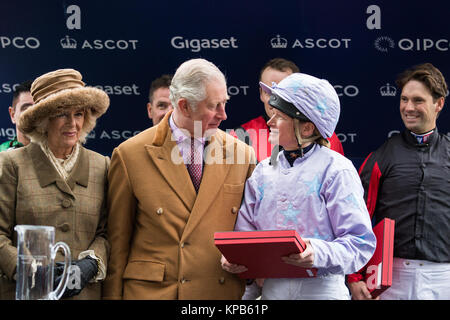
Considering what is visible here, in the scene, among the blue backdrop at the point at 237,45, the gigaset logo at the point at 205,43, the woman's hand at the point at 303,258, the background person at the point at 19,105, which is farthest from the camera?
the gigaset logo at the point at 205,43

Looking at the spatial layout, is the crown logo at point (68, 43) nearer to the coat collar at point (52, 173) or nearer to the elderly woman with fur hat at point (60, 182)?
the elderly woman with fur hat at point (60, 182)

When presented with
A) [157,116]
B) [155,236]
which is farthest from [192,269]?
[157,116]

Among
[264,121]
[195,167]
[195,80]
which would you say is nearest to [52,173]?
[195,167]

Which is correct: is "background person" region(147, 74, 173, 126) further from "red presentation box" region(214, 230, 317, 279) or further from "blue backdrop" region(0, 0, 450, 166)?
"red presentation box" region(214, 230, 317, 279)

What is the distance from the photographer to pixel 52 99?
3762 millimetres

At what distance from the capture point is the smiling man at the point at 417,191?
4.77 meters

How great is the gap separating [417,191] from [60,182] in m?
2.37

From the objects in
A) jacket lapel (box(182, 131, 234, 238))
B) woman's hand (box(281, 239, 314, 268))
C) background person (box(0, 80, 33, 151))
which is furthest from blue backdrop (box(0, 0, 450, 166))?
woman's hand (box(281, 239, 314, 268))

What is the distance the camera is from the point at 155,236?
3.80m

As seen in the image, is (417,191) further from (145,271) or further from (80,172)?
(80,172)

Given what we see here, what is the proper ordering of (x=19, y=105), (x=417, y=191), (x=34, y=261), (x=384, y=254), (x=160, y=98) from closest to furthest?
(x=34, y=261) < (x=384, y=254) < (x=417, y=191) < (x=19, y=105) < (x=160, y=98)

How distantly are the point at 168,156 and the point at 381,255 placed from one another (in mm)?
1207

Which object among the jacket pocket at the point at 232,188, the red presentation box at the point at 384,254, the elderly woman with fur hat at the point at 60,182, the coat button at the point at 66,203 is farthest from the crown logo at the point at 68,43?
the red presentation box at the point at 384,254
